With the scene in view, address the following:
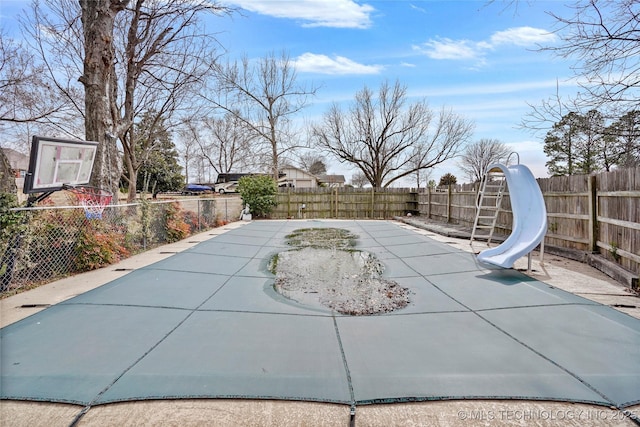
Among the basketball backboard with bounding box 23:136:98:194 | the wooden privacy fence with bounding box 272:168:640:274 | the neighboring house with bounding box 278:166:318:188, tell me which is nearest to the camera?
the wooden privacy fence with bounding box 272:168:640:274

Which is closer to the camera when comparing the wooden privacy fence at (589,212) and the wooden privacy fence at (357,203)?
the wooden privacy fence at (589,212)

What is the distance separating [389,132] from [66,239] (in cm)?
2273

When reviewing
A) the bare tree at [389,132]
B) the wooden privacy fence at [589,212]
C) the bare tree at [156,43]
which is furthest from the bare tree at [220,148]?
the wooden privacy fence at [589,212]

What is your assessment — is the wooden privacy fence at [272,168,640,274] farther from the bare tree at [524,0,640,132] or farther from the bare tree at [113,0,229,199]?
the bare tree at [113,0,229,199]

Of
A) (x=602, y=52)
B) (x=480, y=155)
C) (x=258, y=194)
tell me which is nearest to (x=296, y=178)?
(x=258, y=194)

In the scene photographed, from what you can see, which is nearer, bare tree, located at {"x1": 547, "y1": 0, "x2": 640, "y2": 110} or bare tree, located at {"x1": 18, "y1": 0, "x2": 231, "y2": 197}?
bare tree, located at {"x1": 547, "y1": 0, "x2": 640, "y2": 110}

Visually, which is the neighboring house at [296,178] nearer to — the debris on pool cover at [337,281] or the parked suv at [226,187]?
the parked suv at [226,187]

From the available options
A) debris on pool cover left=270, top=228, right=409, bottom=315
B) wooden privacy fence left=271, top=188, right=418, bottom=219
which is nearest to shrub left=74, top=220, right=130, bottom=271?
debris on pool cover left=270, top=228, right=409, bottom=315

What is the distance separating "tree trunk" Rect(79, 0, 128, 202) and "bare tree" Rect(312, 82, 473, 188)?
16.8 metres

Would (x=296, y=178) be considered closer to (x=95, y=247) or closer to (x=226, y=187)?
(x=226, y=187)

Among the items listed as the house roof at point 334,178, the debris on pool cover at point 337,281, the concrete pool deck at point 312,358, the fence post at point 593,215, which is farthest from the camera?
the house roof at point 334,178

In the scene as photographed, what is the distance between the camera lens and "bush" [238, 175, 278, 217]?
16.8 meters

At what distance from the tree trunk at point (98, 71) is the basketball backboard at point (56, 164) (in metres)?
2.70

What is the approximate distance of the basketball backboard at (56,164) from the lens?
481 cm
